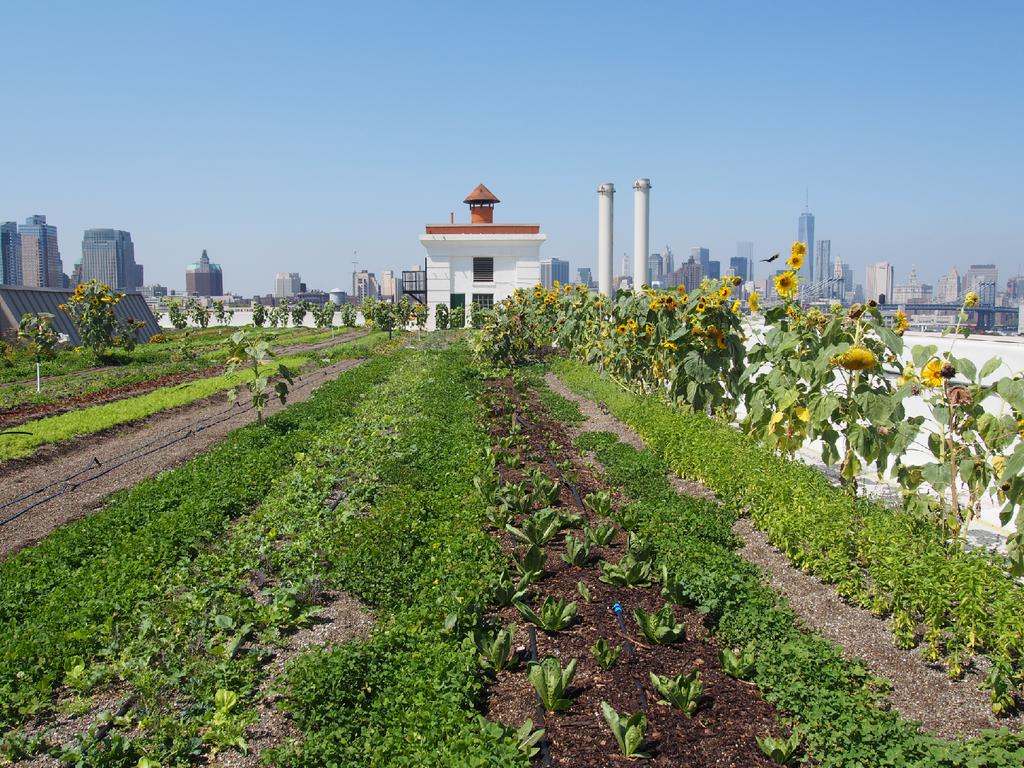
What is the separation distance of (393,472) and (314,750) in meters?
4.82

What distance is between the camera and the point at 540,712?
4105 mm

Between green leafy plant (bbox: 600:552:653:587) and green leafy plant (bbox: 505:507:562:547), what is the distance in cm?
70

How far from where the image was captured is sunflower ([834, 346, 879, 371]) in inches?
240

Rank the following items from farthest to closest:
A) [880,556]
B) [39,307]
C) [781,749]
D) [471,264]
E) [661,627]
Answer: [471,264], [39,307], [880,556], [661,627], [781,749]

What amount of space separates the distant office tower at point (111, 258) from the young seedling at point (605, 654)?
577 ft

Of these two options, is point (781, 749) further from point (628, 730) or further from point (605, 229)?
point (605, 229)

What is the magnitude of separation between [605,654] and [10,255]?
171 m

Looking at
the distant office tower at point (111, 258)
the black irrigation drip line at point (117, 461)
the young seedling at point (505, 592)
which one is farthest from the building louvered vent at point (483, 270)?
the distant office tower at point (111, 258)

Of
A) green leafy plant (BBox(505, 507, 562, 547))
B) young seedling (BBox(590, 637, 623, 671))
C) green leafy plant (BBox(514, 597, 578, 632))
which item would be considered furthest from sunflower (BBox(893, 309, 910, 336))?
young seedling (BBox(590, 637, 623, 671))

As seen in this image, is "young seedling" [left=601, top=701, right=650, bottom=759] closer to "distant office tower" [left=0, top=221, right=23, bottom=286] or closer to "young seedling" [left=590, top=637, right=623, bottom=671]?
"young seedling" [left=590, top=637, right=623, bottom=671]

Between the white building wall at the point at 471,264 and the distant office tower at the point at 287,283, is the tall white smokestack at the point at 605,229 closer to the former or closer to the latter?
the white building wall at the point at 471,264

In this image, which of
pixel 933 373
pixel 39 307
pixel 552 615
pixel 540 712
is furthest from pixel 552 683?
pixel 39 307

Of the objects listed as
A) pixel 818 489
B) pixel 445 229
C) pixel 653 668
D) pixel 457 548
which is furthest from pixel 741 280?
pixel 445 229

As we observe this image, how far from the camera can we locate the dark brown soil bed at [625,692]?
3.82 metres
